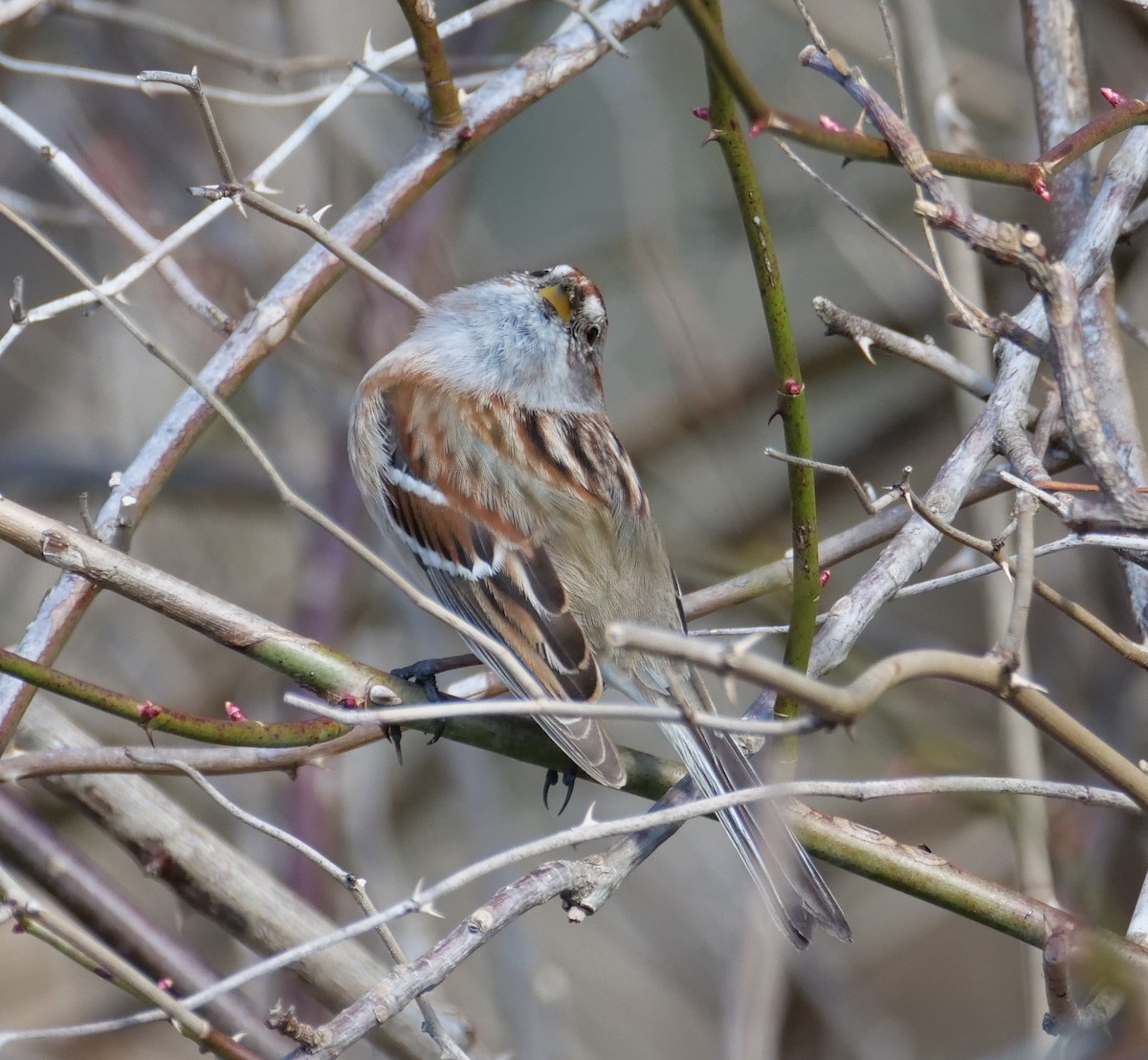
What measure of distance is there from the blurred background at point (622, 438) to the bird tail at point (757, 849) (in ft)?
4.19

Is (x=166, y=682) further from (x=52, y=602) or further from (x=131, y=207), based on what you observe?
(x=52, y=602)

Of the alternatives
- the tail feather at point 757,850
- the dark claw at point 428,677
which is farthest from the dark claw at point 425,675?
the tail feather at point 757,850

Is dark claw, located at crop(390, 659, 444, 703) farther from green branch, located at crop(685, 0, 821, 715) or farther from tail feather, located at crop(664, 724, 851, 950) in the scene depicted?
green branch, located at crop(685, 0, 821, 715)

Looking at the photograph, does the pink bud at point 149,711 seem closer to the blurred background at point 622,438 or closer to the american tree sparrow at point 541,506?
the american tree sparrow at point 541,506

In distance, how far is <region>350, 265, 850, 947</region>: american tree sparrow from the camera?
202cm

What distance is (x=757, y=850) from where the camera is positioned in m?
1.99

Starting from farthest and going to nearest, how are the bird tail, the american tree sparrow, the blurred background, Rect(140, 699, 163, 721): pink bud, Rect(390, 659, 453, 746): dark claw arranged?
the blurred background, Rect(390, 659, 453, 746): dark claw, the american tree sparrow, the bird tail, Rect(140, 699, 163, 721): pink bud

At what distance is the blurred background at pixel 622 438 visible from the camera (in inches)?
144

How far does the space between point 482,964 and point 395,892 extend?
2.41 feet

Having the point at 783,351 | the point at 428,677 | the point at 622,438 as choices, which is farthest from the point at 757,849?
the point at 622,438

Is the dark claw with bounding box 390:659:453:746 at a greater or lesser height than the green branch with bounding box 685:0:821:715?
lesser

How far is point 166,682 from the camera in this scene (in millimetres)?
4125

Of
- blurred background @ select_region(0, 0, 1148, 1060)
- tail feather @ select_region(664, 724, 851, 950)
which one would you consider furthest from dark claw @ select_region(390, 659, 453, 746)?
A: blurred background @ select_region(0, 0, 1148, 1060)

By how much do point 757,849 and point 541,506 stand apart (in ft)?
2.80
